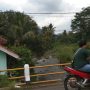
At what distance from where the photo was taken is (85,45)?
11148 mm

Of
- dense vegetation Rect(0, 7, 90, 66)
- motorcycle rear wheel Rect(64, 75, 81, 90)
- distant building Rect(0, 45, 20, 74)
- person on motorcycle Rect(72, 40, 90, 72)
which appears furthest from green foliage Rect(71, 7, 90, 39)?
person on motorcycle Rect(72, 40, 90, 72)

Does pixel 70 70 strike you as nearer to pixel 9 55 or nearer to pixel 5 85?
pixel 5 85

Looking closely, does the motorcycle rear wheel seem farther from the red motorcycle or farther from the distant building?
the distant building

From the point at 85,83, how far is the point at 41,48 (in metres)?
41.5

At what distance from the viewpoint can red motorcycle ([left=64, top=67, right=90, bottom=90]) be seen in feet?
35.8

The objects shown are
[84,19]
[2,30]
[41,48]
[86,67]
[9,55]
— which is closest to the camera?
[86,67]

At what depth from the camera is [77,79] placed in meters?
11.1

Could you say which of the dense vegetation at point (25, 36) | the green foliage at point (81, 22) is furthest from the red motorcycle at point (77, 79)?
the green foliage at point (81, 22)

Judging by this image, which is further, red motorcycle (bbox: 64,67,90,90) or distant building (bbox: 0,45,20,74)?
distant building (bbox: 0,45,20,74)

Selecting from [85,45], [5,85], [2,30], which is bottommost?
[5,85]

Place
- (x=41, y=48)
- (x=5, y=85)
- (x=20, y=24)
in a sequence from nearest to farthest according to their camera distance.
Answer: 1. (x=5, y=85)
2. (x=20, y=24)
3. (x=41, y=48)

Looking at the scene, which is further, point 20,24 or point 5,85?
point 20,24

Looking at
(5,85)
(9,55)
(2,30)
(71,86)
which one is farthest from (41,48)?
(71,86)

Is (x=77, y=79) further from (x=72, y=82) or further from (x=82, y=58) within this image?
(x=82, y=58)
